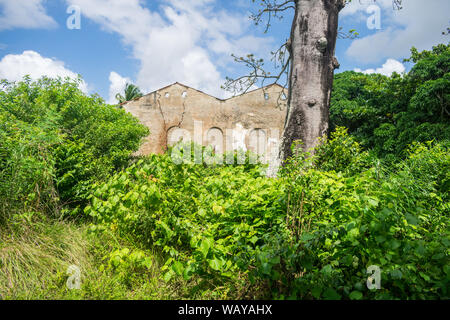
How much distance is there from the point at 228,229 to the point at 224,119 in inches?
510

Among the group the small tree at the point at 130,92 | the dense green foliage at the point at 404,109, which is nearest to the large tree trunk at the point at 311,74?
the dense green foliage at the point at 404,109

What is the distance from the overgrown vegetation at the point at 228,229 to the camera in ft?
5.36

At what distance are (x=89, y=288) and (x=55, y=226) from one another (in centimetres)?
148

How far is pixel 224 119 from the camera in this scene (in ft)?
48.7

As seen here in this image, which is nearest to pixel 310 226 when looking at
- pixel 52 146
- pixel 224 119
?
pixel 52 146

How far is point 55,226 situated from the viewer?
10.8 feet

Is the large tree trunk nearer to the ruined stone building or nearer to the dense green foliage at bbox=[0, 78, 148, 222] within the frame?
the dense green foliage at bbox=[0, 78, 148, 222]

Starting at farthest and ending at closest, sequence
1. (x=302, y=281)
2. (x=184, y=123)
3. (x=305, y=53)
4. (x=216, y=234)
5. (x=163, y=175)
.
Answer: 1. (x=184, y=123)
2. (x=305, y=53)
3. (x=163, y=175)
4. (x=216, y=234)
5. (x=302, y=281)

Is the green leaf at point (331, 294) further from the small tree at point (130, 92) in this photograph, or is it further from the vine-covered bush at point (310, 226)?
the small tree at point (130, 92)

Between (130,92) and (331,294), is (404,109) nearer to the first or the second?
(331,294)

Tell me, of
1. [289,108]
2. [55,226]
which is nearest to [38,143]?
[55,226]

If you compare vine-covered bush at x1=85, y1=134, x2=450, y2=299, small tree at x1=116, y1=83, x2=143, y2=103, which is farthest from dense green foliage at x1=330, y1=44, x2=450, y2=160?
small tree at x1=116, y1=83, x2=143, y2=103

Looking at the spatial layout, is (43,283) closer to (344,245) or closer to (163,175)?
(163,175)
